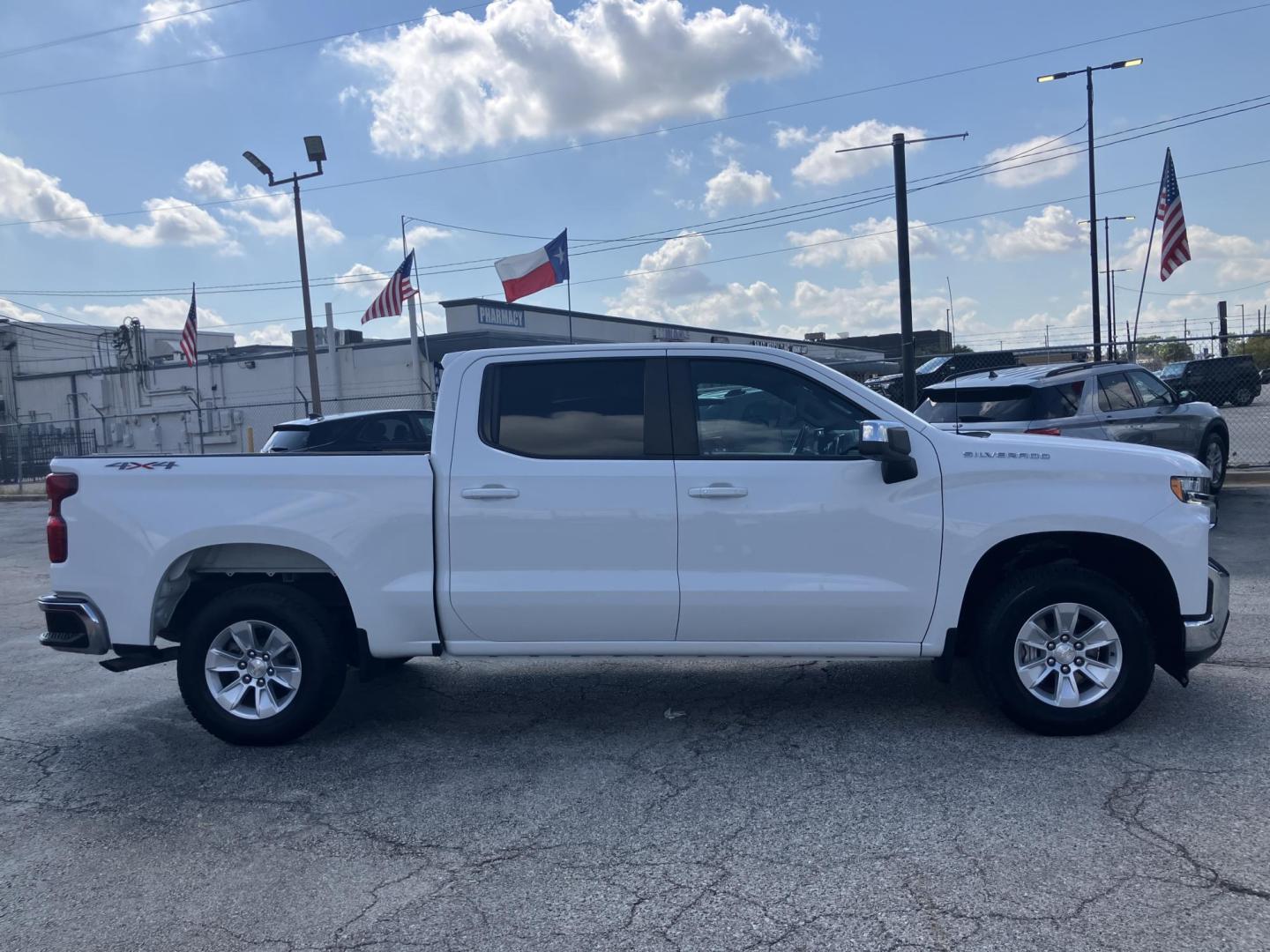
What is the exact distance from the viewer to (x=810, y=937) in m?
3.34

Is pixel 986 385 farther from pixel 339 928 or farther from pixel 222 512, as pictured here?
pixel 339 928

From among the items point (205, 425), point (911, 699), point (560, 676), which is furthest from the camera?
point (205, 425)

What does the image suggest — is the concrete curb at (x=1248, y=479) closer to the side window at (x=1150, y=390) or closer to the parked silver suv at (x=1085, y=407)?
the parked silver suv at (x=1085, y=407)

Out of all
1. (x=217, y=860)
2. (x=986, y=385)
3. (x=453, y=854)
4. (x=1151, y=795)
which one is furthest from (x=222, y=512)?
(x=986, y=385)

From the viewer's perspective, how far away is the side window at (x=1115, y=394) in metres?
11.2

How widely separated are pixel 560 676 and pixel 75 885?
3159 mm

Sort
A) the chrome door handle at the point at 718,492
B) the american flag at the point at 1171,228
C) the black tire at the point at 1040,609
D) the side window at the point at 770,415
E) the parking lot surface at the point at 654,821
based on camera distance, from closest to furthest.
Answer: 1. the parking lot surface at the point at 654,821
2. the black tire at the point at 1040,609
3. the chrome door handle at the point at 718,492
4. the side window at the point at 770,415
5. the american flag at the point at 1171,228

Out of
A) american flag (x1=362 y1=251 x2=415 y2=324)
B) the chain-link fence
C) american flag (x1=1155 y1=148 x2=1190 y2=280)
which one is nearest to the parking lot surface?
american flag (x1=1155 y1=148 x2=1190 y2=280)

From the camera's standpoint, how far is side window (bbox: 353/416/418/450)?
36.6 ft

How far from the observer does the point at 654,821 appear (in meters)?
4.30

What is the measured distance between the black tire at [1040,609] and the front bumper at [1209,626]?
0.18 meters

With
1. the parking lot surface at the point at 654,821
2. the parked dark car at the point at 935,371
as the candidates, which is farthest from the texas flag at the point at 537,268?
the parking lot surface at the point at 654,821

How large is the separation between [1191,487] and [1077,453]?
1.93ft

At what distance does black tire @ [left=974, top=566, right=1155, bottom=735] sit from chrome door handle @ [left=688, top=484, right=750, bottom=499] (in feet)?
4.39
